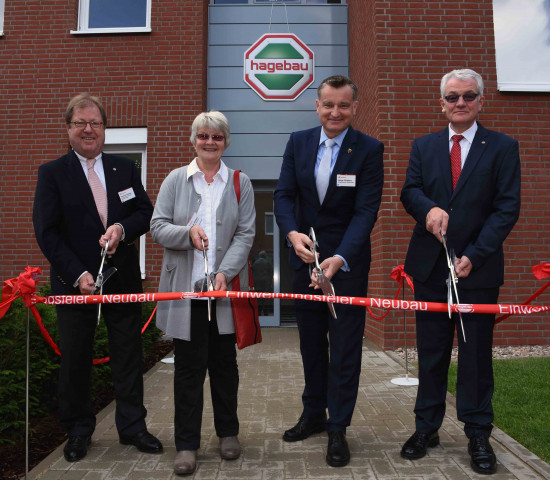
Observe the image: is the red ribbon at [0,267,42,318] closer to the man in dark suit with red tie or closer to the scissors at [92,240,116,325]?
the man in dark suit with red tie

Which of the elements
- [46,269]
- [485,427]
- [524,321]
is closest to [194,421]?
[485,427]

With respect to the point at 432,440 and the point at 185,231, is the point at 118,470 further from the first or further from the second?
the point at 432,440

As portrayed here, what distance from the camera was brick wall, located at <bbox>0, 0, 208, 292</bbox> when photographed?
7922 millimetres

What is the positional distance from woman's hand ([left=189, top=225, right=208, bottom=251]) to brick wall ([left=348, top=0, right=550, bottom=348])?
13.5ft

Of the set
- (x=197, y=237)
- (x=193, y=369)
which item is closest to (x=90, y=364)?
(x=193, y=369)

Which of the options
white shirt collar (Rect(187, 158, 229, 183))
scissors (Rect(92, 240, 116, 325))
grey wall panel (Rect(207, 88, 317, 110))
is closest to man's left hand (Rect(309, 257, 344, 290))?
white shirt collar (Rect(187, 158, 229, 183))

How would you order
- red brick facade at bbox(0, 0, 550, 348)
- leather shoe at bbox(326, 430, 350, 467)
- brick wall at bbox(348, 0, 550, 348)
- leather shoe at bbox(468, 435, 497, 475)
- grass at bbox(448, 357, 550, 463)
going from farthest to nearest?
red brick facade at bbox(0, 0, 550, 348) < brick wall at bbox(348, 0, 550, 348) < grass at bbox(448, 357, 550, 463) < leather shoe at bbox(326, 430, 350, 467) < leather shoe at bbox(468, 435, 497, 475)

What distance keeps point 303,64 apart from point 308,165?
647 cm

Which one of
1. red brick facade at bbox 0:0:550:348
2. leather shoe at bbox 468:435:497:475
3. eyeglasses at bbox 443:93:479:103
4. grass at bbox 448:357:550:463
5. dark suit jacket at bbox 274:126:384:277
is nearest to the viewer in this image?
leather shoe at bbox 468:435:497:475

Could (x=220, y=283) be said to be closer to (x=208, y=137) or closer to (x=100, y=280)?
(x=100, y=280)

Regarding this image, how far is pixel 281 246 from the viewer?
9.49 meters

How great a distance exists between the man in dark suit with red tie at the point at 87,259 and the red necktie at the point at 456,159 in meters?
1.95

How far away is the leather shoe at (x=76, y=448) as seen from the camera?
9.55 feet

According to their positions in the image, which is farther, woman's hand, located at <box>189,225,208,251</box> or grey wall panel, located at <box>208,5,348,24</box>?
grey wall panel, located at <box>208,5,348,24</box>
